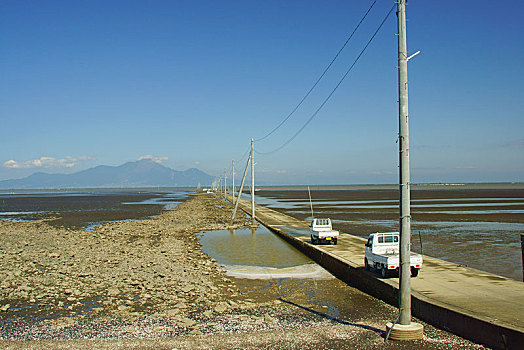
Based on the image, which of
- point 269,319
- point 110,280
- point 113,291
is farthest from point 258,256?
point 269,319

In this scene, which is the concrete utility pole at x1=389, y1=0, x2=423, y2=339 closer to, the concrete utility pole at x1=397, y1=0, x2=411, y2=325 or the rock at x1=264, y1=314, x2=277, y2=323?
the concrete utility pole at x1=397, y1=0, x2=411, y2=325

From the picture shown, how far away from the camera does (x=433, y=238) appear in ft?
110

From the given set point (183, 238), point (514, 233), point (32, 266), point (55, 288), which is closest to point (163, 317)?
point (55, 288)

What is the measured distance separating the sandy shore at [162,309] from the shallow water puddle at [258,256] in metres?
1.32

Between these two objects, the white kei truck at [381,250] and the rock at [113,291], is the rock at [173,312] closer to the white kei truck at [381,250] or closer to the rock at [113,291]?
the rock at [113,291]

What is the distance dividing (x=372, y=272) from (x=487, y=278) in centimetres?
403

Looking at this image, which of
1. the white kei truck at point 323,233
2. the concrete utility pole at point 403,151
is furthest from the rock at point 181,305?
the white kei truck at point 323,233

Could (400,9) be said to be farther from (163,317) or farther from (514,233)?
(514,233)

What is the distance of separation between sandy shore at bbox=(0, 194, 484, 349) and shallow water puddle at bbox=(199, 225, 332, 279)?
132 centimetres

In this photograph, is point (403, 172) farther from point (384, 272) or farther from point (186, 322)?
point (186, 322)

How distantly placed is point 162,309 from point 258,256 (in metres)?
13.4

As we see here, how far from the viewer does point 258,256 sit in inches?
1097

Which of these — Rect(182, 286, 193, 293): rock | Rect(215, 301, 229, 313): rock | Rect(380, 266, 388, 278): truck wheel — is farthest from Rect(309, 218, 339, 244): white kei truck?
Rect(215, 301, 229, 313): rock

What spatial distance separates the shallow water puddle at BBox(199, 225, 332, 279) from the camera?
22125mm
